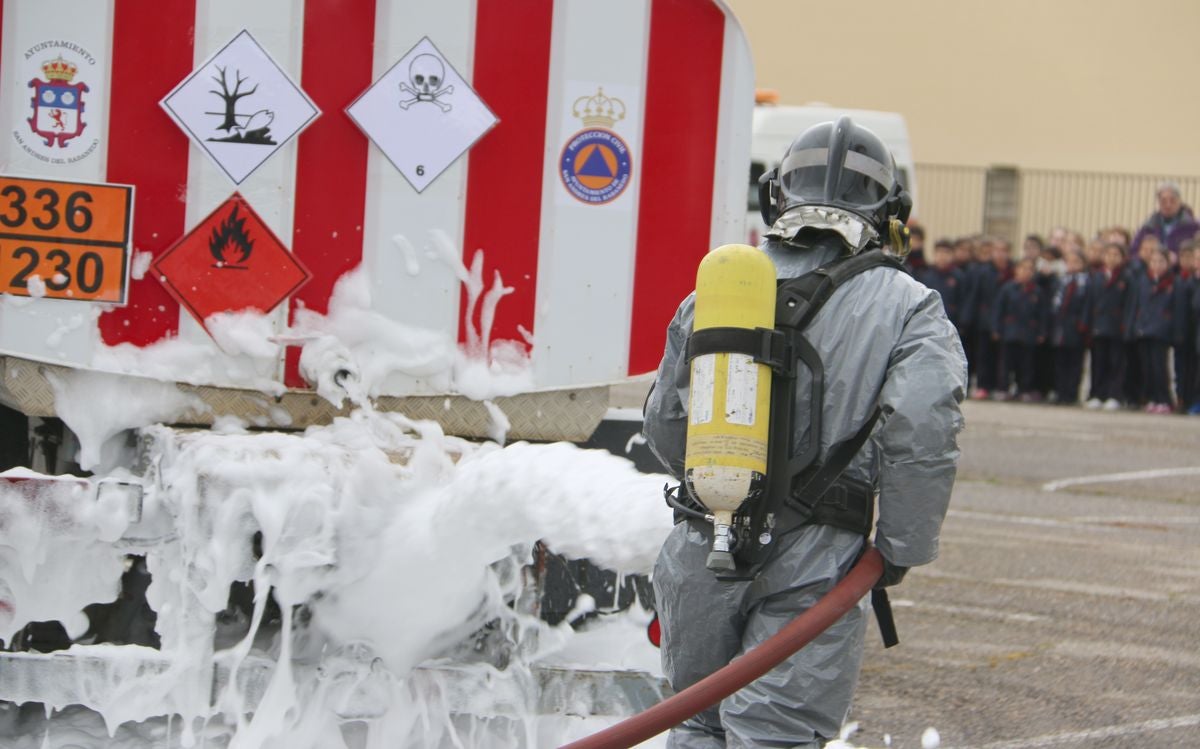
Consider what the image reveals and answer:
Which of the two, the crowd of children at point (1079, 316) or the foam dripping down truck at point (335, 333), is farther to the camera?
the crowd of children at point (1079, 316)

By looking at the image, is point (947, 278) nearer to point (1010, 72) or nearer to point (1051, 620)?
point (1010, 72)

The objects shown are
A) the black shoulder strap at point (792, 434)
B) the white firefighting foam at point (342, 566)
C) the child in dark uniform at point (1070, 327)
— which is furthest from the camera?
the child in dark uniform at point (1070, 327)

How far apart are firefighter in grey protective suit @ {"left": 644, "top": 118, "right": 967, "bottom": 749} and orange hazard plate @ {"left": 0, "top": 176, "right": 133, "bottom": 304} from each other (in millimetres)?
1319

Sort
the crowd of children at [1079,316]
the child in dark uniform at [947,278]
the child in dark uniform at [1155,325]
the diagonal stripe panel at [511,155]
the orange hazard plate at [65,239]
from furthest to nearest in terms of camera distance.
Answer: the child in dark uniform at [947,278], the crowd of children at [1079,316], the child in dark uniform at [1155,325], the diagonal stripe panel at [511,155], the orange hazard plate at [65,239]

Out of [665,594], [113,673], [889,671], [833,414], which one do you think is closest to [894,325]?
[833,414]

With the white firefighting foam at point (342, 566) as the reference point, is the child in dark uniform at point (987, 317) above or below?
above

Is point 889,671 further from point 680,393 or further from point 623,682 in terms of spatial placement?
point 680,393

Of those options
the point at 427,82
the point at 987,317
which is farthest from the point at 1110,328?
the point at 427,82

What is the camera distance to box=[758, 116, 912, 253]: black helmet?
328cm

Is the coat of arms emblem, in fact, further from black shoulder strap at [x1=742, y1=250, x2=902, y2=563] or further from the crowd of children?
the crowd of children

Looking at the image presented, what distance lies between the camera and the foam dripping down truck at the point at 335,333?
3.60 metres

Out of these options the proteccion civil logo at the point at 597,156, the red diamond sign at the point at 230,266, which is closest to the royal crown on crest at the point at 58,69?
the red diamond sign at the point at 230,266

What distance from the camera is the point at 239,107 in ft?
12.9

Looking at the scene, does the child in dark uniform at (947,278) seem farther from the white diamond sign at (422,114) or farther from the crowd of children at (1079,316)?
the white diamond sign at (422,114)
